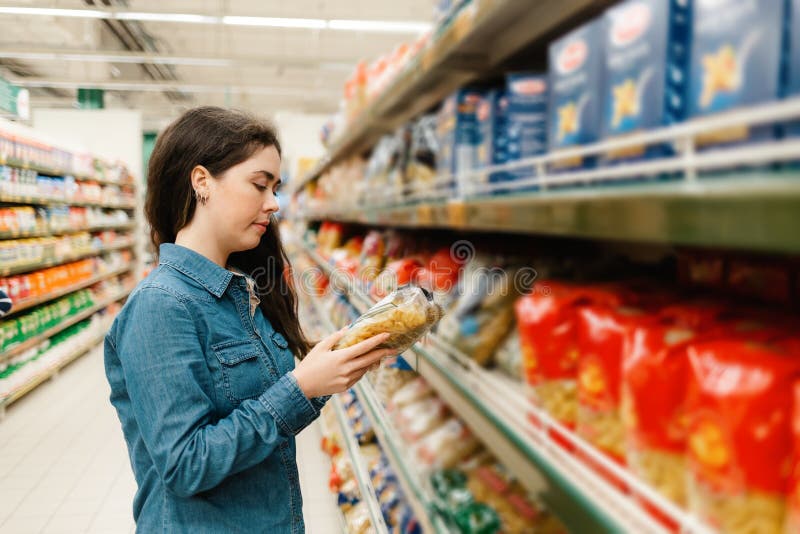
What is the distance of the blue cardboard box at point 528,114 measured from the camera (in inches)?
43.6

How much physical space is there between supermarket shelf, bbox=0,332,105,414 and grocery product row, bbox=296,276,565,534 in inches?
141

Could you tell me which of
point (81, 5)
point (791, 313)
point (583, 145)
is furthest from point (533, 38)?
point (81, 5)

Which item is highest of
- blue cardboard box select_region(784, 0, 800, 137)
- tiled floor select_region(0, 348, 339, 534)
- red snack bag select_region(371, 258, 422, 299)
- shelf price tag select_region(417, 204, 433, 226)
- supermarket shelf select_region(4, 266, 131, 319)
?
blue cardboard box select_region(784, 0, 800, 137)

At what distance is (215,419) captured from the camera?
1.32 m

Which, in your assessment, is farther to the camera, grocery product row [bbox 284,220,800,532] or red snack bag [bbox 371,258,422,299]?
red snack bag [bbox 371,258,422,299]

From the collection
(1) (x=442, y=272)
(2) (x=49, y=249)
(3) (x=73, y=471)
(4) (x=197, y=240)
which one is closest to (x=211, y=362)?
(4) (x=197, y=240)

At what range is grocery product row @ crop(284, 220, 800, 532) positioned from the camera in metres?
0.58

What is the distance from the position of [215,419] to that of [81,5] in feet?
25.1

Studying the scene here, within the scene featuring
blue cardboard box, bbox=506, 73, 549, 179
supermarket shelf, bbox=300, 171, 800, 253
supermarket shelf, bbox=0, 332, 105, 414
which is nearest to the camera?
supermarket shelf, bbox=300, 171, 800, 253

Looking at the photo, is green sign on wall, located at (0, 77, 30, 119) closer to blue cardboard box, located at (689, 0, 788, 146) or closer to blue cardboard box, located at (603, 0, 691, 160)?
blue cardboard box, located at (603, 0, 691, 160)

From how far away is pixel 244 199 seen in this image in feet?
4.62

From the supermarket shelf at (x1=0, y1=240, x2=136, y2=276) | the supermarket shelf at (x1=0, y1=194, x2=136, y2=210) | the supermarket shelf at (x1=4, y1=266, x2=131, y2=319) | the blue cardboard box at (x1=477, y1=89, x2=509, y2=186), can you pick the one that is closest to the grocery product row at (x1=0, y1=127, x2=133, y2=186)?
the supermarket shelf at (x1=0, y1=194, x2=136, y2=210)

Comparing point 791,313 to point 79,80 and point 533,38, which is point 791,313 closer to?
Result: point 533,38

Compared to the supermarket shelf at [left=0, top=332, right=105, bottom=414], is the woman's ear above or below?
above
